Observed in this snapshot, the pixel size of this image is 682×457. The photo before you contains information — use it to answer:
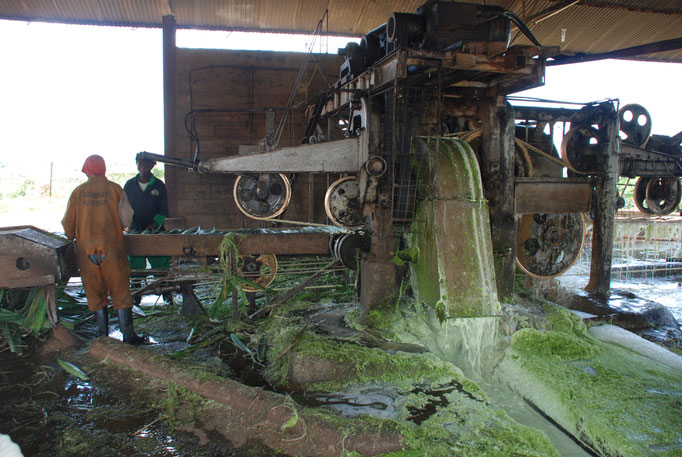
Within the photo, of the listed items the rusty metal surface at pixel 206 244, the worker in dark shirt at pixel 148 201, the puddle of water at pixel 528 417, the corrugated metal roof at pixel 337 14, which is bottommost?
the puddle of water at pixel 528 417

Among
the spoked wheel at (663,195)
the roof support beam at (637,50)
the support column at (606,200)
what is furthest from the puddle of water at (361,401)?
the spoked wheel at (663,195)

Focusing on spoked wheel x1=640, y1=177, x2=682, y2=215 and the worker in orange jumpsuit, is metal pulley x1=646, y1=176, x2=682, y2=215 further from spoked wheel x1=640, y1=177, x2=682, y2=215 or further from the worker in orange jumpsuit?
the worker in orange jumpsuit

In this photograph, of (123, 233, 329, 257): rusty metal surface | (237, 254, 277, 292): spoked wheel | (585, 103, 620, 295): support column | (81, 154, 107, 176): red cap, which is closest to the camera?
(81, 154, 107, 176): red cap

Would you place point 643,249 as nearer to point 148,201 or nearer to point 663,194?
point 663,194

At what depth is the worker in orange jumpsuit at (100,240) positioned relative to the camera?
4.53 m

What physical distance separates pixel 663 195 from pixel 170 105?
37.7ft

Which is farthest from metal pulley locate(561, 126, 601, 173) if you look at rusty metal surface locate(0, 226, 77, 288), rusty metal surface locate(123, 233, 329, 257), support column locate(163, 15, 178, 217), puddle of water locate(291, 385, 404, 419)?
support column locate(163, 15, 178, 217)

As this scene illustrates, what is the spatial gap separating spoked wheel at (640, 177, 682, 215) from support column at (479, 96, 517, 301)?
596 cm

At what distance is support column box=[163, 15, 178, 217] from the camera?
10383 mm

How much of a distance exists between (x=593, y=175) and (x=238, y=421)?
675cm

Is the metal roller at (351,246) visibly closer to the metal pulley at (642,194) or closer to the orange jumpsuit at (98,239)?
the orange jumpsuit at (98,239)

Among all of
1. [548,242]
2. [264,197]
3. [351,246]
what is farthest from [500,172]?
[264,197]

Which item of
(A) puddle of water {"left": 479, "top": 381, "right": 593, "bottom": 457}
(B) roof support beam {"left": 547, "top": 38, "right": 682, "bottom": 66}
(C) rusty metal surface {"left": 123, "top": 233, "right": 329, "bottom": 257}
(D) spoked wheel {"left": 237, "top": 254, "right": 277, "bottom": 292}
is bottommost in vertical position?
(A) puddle of water {"left": 479, "top": 381, "right": 593, "bottom": 457}

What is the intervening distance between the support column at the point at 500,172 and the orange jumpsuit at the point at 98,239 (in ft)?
14.7
